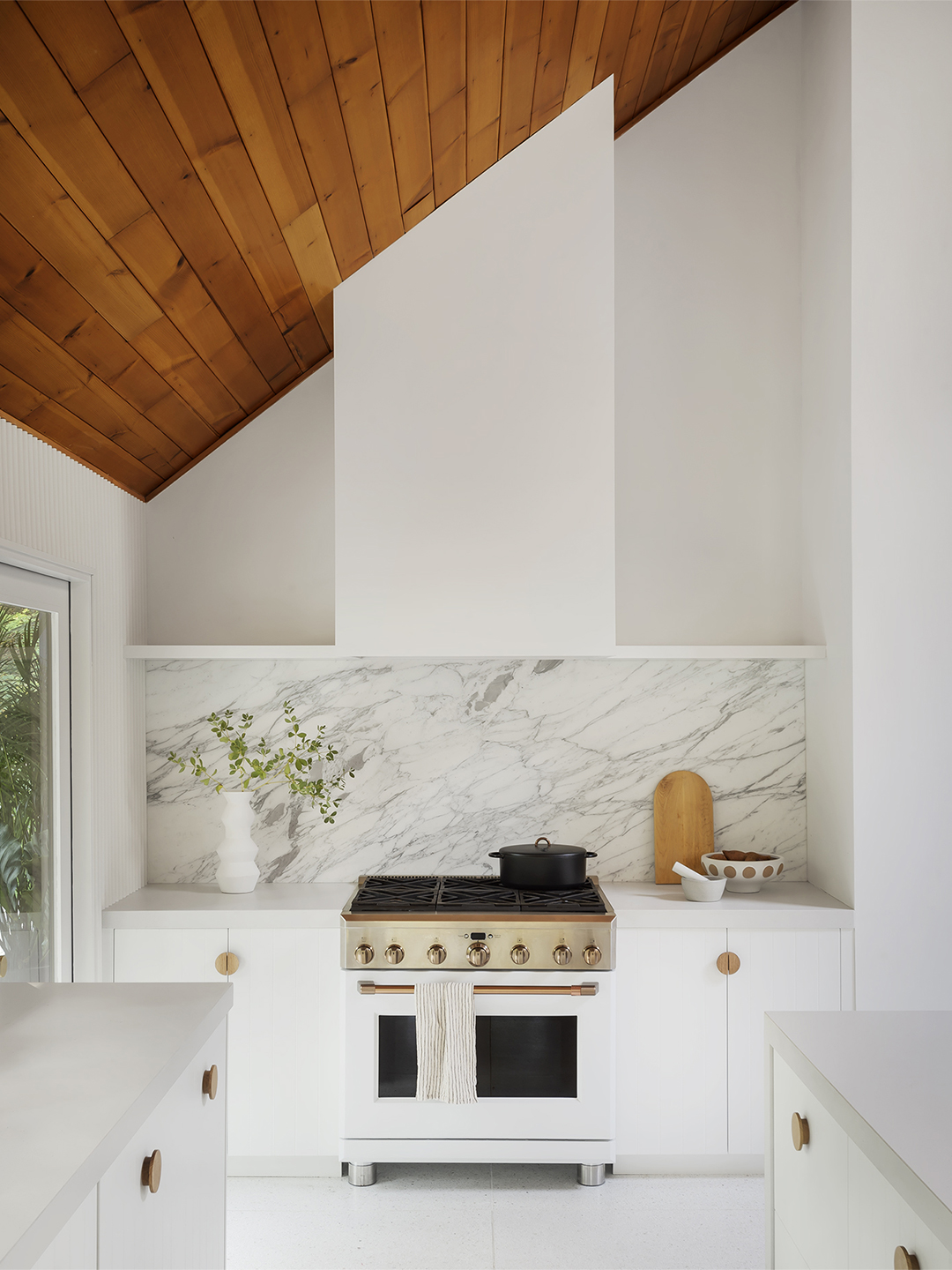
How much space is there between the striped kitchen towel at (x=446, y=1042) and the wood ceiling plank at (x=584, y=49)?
8.82 ft

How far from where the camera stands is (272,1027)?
9.56 feet

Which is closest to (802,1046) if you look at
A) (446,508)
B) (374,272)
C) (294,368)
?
(446,508)

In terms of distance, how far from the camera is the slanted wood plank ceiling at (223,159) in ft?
5.57

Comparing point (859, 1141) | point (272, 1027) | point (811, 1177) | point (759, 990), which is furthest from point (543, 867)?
point (859, 1141)

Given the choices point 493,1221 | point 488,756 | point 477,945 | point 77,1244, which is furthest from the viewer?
point 488,756

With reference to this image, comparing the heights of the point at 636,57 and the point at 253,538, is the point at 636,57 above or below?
above

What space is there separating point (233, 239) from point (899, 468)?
6.82 feet

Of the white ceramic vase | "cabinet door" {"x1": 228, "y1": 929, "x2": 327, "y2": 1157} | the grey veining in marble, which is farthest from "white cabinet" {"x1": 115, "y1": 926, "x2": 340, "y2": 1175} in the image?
the grey veining in marble

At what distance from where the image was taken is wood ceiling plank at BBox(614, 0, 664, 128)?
2791 millimetres

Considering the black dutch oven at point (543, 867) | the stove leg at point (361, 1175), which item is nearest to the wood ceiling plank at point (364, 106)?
the black dutch oven at point (543, 867)

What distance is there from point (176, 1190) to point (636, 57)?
3.23 m

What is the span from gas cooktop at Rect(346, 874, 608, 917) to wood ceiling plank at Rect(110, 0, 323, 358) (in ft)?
6.09

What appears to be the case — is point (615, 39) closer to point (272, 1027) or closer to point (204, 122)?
point (204, 122)

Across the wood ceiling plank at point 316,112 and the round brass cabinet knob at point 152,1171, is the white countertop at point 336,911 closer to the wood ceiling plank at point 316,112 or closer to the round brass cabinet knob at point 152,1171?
the round brass cabinet knob at point 152,1171
